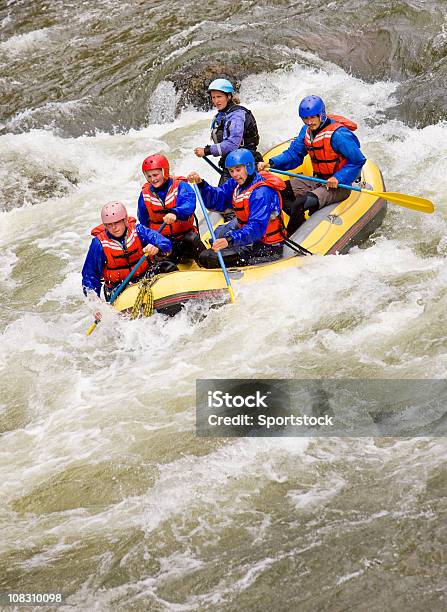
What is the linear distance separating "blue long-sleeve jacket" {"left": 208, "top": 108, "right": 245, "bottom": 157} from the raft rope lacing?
6.17 feet

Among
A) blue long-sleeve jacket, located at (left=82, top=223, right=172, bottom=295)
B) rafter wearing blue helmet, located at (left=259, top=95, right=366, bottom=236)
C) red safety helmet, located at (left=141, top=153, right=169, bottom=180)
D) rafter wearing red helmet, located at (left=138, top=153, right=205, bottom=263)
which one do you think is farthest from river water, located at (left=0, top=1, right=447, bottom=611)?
red safety helmet, located at (left=141, top=153, right=169, bottom=180)

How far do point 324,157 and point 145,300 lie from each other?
8.12ft

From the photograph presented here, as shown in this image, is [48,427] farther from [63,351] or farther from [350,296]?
[350,296]

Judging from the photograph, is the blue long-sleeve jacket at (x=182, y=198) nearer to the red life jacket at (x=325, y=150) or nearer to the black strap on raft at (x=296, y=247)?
the black strap on raft at (x=296, y=247)

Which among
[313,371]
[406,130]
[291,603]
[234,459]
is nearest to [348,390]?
[313,371]

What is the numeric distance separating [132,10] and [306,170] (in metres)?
8.79

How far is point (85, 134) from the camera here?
11547 mm

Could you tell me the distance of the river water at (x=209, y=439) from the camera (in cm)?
402

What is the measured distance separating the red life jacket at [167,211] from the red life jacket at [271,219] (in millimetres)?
476

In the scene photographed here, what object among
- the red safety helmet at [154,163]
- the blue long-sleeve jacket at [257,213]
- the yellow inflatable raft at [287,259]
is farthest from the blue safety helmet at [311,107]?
the red safety helmet at [154,163]

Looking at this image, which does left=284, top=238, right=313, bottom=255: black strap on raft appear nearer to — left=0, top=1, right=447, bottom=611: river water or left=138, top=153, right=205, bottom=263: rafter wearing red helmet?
left=0, top=1, right=447, bottom=611: river water

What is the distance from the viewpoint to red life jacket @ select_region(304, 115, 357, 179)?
740cm

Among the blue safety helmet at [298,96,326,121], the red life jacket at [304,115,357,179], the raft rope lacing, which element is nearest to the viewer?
the raft rope lacing

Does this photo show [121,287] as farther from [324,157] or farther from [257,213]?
[324,157]
